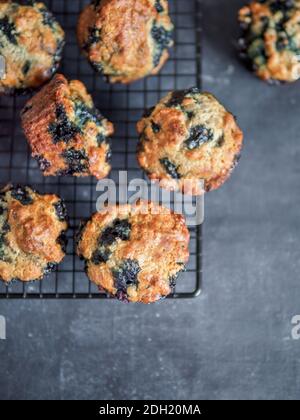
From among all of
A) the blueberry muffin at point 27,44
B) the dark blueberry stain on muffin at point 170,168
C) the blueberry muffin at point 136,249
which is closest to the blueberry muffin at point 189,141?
the dark blueberry stain on muffin at point 170,168

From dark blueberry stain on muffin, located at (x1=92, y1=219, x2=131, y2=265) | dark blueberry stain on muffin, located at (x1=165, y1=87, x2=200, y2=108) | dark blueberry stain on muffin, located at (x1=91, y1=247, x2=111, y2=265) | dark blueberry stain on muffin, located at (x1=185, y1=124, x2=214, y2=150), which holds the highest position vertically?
dark blueberry stain on muffin, located at (x1=165, y1=87, x2=200, y2=108)

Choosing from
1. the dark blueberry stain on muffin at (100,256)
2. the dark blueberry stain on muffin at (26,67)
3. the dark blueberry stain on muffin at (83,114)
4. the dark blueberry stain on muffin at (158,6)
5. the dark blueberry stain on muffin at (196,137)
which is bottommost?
the dark blueberry stain on muffin at (100,256)

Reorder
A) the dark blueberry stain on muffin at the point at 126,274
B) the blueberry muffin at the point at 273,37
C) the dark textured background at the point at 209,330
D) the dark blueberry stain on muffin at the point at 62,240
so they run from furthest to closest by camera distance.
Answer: the dark textured background at the point at 209,330 → the blueberry muffin at the point at 273,37 → the dark blueberry stain on muffin at the point at 62,240 → the dark blueberry stain on muffin at the point at 126,274

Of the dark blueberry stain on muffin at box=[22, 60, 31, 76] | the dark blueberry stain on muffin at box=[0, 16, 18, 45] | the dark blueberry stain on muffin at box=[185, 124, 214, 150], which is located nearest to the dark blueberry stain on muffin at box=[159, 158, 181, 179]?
the dark blueberry stain on muffin at box=[185, 124, 214, 150]

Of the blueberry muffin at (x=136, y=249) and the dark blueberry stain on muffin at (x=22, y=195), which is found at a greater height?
the dark blueberry stain on muffin at (x=22, y=195)

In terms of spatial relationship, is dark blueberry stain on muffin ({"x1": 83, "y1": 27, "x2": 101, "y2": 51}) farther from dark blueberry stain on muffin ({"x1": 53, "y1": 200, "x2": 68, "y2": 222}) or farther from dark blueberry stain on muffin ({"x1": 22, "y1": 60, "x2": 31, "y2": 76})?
dark blueberry stain on muffin ({"x1": 53, "y1": 200, "x2": 68, "y2": 222})

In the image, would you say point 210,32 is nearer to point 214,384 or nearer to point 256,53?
point 256,53

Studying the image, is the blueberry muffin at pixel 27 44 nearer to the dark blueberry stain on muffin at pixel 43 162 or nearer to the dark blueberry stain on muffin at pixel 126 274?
the dark blueberry stain on muffin at pixel 43 162

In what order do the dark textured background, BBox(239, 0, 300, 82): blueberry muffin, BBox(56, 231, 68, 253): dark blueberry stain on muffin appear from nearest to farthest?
BBox(56, 231, 68, 253): dark blueberry stain on muffin → BBox(239, 0, 300, 82): blueberry muffin → the dark textured background
